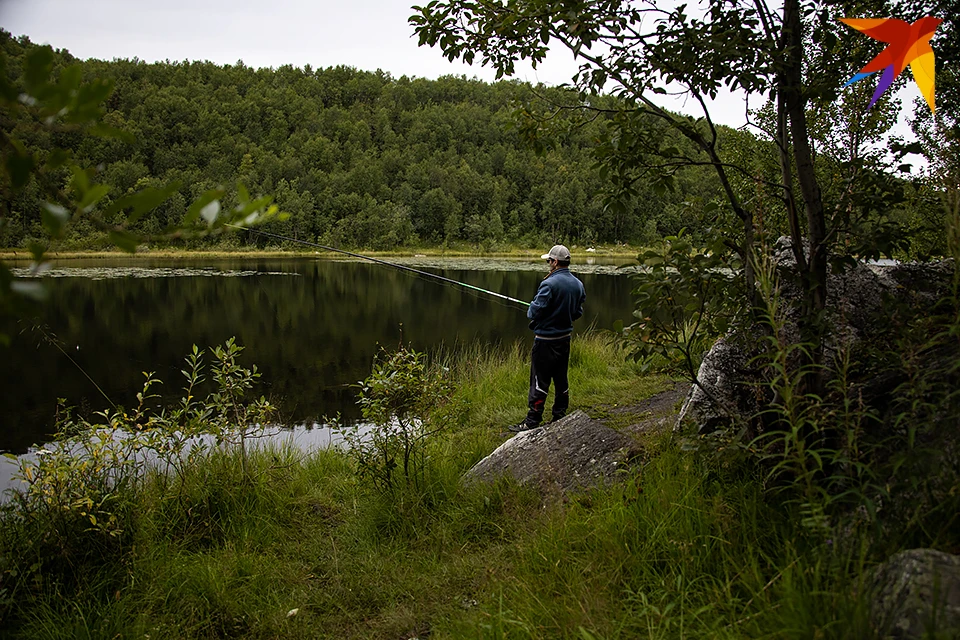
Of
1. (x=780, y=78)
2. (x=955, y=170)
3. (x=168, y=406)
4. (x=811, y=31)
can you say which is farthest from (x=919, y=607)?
(x=168, y=406)

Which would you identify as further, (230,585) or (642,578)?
(230,585)

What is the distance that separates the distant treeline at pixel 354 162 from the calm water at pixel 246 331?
65.6m

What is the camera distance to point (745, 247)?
3.14 m

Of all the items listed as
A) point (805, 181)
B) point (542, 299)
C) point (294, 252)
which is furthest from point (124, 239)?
point (294, 252)

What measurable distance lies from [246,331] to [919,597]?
20.6 meters

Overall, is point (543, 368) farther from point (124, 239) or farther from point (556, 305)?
point (124, 239)

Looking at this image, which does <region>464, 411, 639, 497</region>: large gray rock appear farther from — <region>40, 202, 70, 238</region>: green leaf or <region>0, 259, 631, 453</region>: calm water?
<region>40, 202, 70, 238</region>: green leaf

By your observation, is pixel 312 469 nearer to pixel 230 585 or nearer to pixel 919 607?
pixel 230 585

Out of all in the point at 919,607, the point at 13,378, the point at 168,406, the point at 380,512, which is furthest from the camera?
the point at 13,378

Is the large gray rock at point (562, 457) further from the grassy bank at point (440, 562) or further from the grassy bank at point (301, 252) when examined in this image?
the grassy bank at point (301, 252)

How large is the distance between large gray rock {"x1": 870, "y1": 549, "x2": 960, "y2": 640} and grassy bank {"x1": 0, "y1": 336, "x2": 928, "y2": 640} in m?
0.08

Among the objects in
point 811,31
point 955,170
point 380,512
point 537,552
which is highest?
point 811,31

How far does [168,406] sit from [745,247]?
10719mm

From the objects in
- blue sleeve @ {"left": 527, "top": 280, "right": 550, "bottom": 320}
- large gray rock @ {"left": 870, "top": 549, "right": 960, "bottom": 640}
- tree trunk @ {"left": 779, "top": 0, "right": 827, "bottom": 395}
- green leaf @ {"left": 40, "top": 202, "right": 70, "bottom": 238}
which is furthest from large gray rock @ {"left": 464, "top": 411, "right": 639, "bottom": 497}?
green leaf @ {"left": 40, "top": 202, "right": 70, "bottom": 238}
